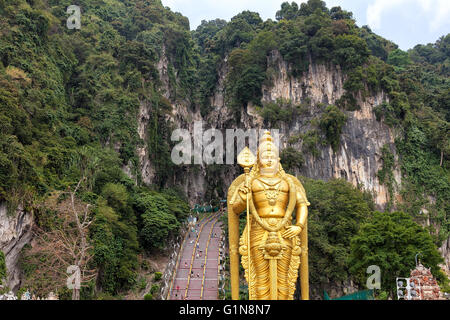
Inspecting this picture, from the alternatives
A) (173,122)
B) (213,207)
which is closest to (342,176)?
(213,207)

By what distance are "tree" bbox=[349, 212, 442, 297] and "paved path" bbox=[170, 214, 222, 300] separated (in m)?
4.94

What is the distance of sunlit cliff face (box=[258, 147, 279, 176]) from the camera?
7070mm

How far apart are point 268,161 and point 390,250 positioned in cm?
711

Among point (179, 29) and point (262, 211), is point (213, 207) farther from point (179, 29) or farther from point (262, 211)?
point (262, 211)

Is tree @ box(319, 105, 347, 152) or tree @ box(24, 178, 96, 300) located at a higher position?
tree @ box(319, 105, 347, 152)

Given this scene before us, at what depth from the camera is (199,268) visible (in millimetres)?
17125

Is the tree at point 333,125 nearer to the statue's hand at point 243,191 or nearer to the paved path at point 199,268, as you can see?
the paved path at point 199,268

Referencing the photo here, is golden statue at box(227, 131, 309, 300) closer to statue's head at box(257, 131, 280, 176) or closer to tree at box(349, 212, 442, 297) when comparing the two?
statue's head at box(257, 131, 280, 176)

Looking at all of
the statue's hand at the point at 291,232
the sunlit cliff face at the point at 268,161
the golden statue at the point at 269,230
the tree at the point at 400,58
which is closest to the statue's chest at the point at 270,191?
the golden statue at the point at 269,230

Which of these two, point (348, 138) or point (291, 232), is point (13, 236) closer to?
point (291, 232)

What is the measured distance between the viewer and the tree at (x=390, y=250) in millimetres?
11969

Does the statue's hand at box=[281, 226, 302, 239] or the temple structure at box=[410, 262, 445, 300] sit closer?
the statue's hand at box=[281, 226, 302, 239]

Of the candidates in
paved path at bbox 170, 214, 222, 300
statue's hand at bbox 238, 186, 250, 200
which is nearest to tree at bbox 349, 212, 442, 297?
paved path at bbox 170, 214, 222, 300

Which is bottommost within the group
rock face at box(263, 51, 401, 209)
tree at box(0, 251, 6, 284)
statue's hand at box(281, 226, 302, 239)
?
tree at box(0, 251, 6, 284)
